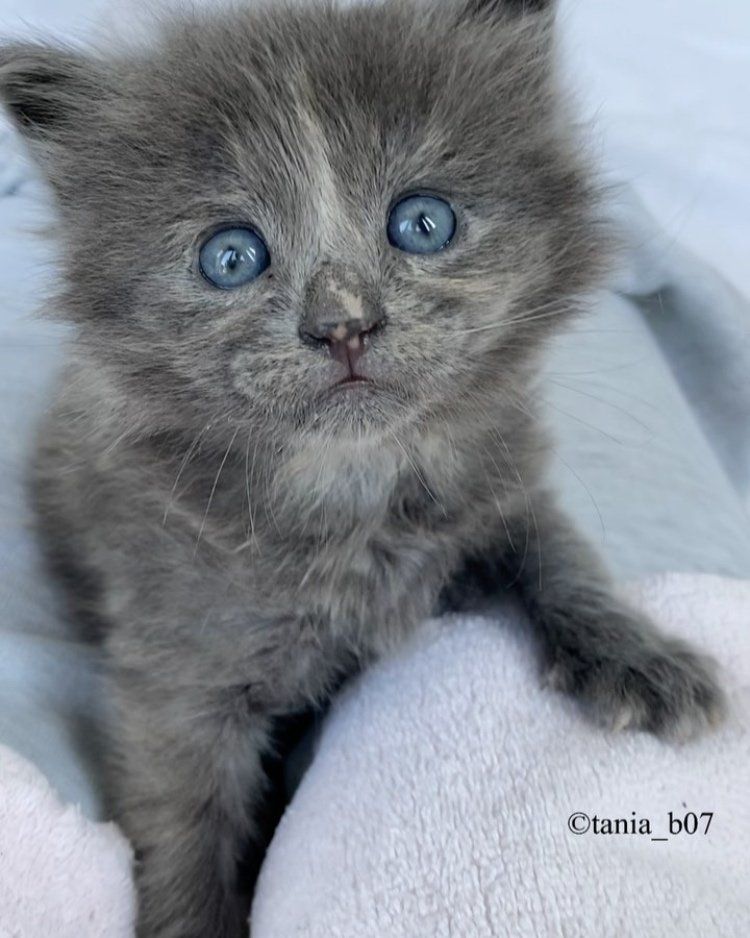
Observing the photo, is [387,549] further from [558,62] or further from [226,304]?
[558,62]

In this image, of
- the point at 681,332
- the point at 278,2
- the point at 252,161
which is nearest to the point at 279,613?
the point at 252,161

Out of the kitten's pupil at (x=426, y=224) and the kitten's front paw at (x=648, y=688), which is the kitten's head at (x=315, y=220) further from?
the kitten's front paw at (x=648, y=688)

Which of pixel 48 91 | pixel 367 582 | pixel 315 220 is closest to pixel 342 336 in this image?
pixel 315 220

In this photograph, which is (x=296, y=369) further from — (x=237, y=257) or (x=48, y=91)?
(x=48, y=91)

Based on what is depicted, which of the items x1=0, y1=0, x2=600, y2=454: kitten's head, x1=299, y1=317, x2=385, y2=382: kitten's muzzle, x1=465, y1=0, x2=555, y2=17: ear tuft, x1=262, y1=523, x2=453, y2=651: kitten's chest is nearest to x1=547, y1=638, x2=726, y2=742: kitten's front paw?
x1=262, y1=523, x2=453, y2=651: kitten's chest

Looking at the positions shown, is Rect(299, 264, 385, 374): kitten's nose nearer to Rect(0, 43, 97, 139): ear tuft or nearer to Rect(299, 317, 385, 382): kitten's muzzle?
Rect(299, 317, 385, 382): kitten's muzzle

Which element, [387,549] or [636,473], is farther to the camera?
[636,473]
